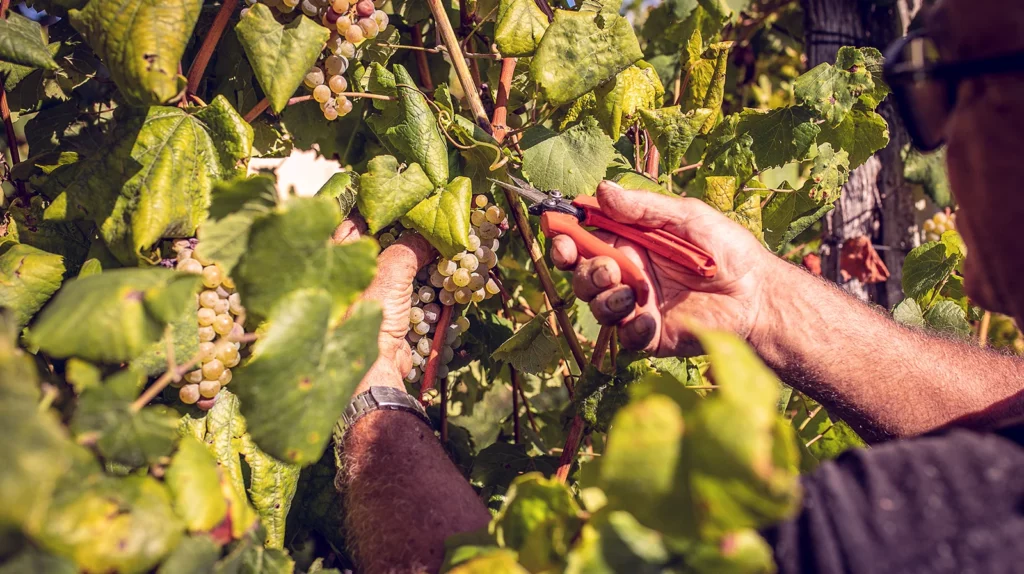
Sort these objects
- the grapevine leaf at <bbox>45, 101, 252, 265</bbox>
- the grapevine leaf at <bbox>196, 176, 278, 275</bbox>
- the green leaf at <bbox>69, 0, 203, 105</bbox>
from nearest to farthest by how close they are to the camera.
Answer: the grapevine leaf at <bbox>196, 176, 278, 275</bbox> → the green leaf at <bbox>69, 0, 203, 105</bbox> → the grapevine leaf at <bbox>45, 101, 252, 265</bbox>

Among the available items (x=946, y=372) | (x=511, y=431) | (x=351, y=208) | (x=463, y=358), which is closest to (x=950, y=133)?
(x=946, y=372)

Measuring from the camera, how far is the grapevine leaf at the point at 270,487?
4.71ft

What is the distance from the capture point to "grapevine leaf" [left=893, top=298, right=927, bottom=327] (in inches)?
77.0

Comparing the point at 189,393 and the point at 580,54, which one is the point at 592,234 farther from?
the point at 189,393

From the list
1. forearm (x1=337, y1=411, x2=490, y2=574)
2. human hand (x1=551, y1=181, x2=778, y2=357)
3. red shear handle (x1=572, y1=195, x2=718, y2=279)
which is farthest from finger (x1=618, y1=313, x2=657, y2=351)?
forearm (x1=337, y1=411, x2=490, y2=574)

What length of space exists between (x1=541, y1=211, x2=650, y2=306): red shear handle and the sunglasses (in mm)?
501

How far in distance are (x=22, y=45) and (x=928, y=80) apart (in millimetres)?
1438

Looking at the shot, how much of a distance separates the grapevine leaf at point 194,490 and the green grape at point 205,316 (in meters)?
0.44

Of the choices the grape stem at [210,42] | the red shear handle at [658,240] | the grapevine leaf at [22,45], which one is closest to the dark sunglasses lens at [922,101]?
the red shear handle at [658,240]

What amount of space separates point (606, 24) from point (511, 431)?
1.41 metres

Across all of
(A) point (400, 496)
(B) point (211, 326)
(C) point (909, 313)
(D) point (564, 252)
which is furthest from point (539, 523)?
(C) point (909, 313)

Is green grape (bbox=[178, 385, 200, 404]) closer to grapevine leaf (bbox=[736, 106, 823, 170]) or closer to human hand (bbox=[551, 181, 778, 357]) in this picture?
human hand (bbox=[551, 181, 778, 357])

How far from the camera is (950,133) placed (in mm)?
1010

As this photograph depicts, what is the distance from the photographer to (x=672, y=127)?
5.72 feet
